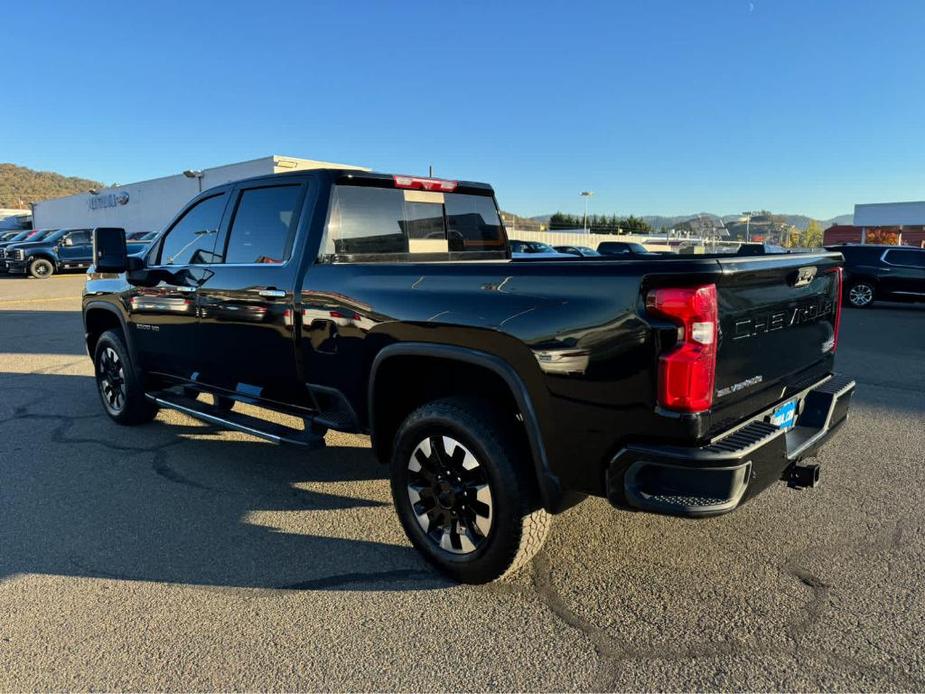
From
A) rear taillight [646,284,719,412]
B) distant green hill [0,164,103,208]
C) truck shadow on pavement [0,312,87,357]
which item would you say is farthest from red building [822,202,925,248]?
distant green hill [0,164,103,208]

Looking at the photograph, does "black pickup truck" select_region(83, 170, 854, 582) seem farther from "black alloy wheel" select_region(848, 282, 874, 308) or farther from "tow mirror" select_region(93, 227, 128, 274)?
"black alloy wheel" select_region(848, 282, 874, 308)

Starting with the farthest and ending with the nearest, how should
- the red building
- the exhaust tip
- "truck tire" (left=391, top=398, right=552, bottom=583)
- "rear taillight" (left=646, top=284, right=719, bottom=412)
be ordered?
1. the red building
2. the exhaust tip
3. "truck tire" (left=391, top=398, right=552, bottom=583)
4. "rear taillight" (left=646, top=284, right=719, bottom=412)

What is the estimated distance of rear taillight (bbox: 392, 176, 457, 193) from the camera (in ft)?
13.6

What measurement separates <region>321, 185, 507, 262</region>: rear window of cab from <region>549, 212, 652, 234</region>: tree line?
278ft

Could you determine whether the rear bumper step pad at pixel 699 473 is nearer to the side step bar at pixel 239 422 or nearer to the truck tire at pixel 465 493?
the truck tire at pixel 465 493

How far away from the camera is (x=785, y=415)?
3043 millimetres

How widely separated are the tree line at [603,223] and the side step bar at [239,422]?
280 ft

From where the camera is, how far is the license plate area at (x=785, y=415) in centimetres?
294

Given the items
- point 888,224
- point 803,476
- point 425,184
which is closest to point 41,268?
point 425,184

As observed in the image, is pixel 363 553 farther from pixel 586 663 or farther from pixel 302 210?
pixel 302 210

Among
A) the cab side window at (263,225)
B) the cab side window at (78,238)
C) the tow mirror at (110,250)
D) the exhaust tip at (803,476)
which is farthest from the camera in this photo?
the cab side window at (78,238)

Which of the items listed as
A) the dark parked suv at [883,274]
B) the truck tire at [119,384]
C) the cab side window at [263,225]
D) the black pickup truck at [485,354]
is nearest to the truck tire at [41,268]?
the truck tire at [119,384]

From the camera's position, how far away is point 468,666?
2494 mm

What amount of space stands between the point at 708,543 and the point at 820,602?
64cm
